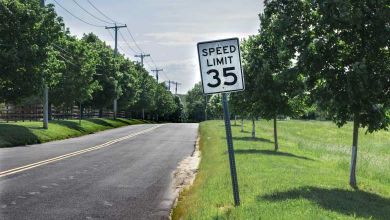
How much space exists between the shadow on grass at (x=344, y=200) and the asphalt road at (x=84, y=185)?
2706 mm

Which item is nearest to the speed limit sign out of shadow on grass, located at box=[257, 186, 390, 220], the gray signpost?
the gray signpost

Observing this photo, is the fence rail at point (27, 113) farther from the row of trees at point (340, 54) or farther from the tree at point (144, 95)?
the row of trees at point (340, 54)

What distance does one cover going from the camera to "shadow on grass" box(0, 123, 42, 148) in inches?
1069

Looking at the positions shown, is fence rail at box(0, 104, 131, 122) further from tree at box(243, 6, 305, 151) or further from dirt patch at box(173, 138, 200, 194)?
dirt patch at box(173, 138, 200, 194)

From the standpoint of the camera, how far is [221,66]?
901 centimetres

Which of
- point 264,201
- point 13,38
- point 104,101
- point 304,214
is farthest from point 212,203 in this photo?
point 104,101

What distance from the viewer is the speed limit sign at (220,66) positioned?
8.95 metres

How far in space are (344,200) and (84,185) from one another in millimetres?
6430

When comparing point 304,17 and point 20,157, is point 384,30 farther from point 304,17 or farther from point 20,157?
point 20,157

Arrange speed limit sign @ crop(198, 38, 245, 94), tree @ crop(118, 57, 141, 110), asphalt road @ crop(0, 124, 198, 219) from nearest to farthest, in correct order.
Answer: speed limit sign @ crop(198, 38, 245, 94) → asphalt road @ crop(0, 124, 198, 219) → tree @ crop(118, 57, 141, 110)

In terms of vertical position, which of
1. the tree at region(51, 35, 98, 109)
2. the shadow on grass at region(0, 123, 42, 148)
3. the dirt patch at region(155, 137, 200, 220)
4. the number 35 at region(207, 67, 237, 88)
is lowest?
the dirt patch at region(155, 137, 200, 220)

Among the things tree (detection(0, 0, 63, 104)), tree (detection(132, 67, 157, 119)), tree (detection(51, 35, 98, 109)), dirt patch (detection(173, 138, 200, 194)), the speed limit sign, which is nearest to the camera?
the speed limit sign

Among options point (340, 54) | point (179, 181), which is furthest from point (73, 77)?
point (340, 54)

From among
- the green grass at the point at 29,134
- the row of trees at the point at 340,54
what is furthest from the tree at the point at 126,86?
the row of trees at the point at 340,54
